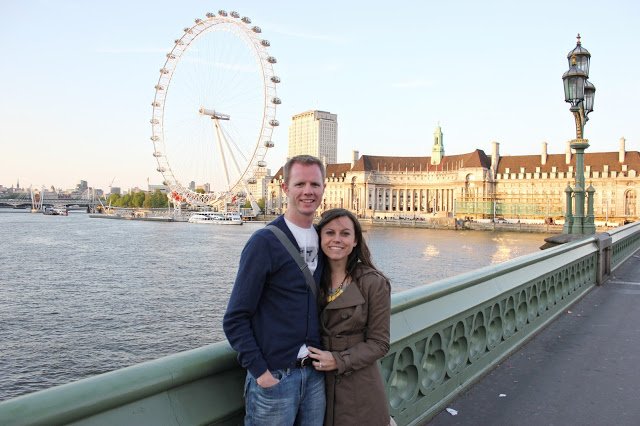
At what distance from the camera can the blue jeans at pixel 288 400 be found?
2.36 metres

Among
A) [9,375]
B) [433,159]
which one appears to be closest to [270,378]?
[9,375]

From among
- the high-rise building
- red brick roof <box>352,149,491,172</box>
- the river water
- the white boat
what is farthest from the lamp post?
the high-rise building

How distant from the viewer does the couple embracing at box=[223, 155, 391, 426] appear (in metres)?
2.34

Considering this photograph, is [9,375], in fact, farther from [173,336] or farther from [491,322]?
[491,322]

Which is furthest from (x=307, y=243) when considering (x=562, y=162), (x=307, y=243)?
(x=562, y=162)

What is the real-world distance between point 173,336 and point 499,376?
13486 mm

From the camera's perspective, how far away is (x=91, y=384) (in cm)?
186

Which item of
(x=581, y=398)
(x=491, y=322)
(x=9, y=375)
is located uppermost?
(x=491, y=322)

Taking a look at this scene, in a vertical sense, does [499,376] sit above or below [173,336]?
above

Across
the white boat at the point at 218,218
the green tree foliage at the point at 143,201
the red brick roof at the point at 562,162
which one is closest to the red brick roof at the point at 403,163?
the red brick roof at the point at 562,162

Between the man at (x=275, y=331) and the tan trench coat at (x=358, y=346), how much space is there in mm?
70

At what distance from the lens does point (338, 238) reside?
8.49ft

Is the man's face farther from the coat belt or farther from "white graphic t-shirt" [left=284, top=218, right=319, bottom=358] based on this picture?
the coat belt

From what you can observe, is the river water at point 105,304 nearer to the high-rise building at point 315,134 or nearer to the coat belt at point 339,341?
the coat belt at point 339,341
